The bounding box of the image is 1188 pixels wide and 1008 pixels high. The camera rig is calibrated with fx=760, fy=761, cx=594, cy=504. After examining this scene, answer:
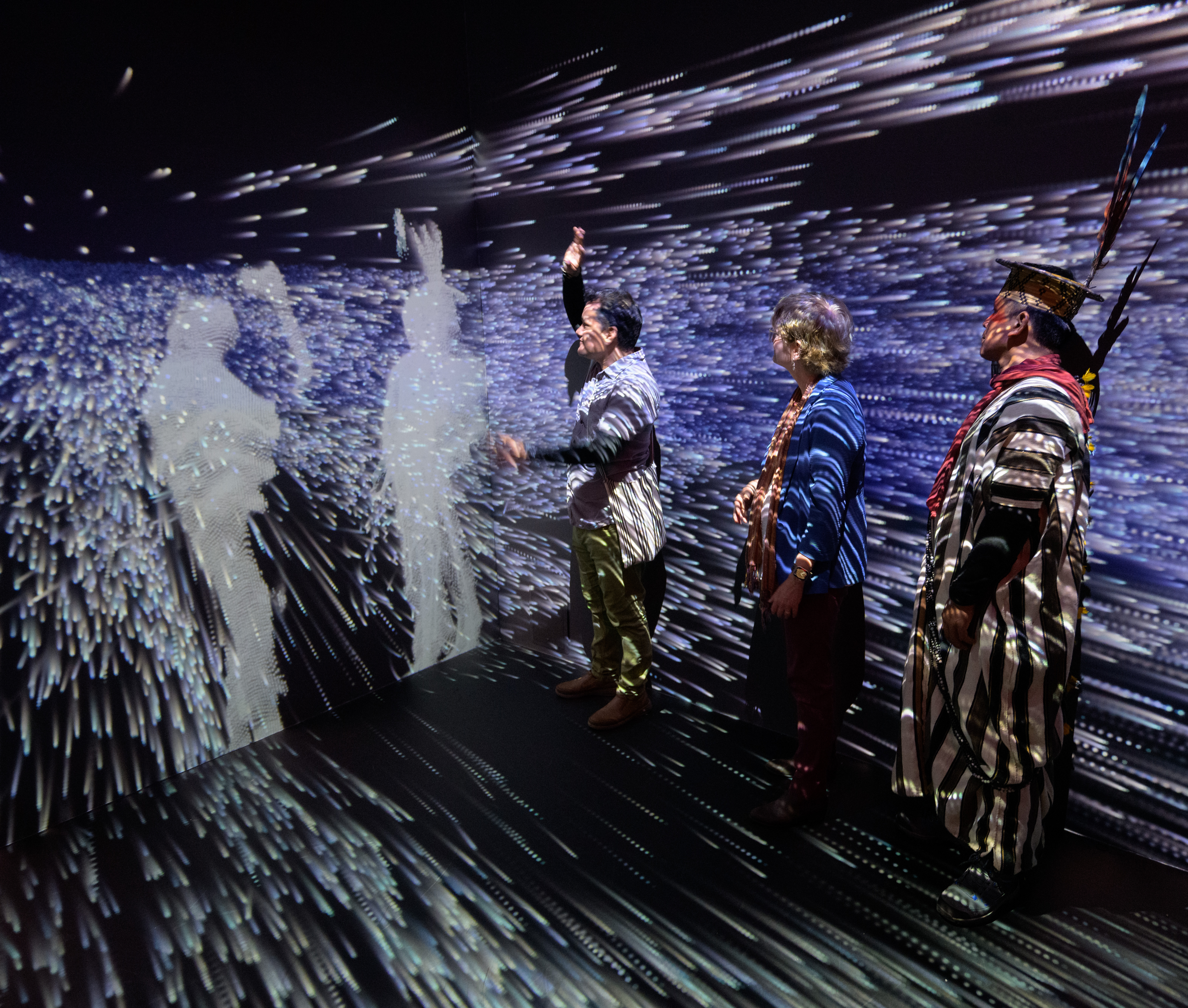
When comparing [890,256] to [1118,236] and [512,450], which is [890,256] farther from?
[512,450]

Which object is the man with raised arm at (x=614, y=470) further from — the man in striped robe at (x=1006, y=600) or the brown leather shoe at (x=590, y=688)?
the man in striped robe at (x=1006, y=600)

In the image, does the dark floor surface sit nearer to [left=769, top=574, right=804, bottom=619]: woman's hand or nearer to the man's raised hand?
[left=769, top=574, right=804, bottom=619]: woman's hand

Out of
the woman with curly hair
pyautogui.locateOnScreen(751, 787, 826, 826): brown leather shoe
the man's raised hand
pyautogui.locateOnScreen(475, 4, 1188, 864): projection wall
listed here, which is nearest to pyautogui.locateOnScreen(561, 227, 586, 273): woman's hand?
pyautogui.locateOnScreen(475, 4, 1188, 864): projection wall

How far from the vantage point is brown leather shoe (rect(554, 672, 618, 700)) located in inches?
113

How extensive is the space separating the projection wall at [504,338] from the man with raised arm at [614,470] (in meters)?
0.22

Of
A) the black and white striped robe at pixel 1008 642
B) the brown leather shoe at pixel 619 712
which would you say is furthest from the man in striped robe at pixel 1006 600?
the brown leather shoe at pixel 619 712

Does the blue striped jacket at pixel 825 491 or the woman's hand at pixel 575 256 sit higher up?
the woman's hand at pixel 575 256

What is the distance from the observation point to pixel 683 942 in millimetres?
1690

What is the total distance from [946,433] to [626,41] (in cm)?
167

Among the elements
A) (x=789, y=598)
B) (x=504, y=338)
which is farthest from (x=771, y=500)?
(x=504, y=338)

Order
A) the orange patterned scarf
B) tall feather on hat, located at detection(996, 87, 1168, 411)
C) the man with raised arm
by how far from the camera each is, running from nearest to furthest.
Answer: tall feather on hat, located at detection(996, 87, 1168, 411) < the orange patterned scarf < the man with raised arm

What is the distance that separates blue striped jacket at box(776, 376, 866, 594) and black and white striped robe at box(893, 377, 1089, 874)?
22 centimetres

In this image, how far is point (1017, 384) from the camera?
5.22 feet

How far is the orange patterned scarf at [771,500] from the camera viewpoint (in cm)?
201
